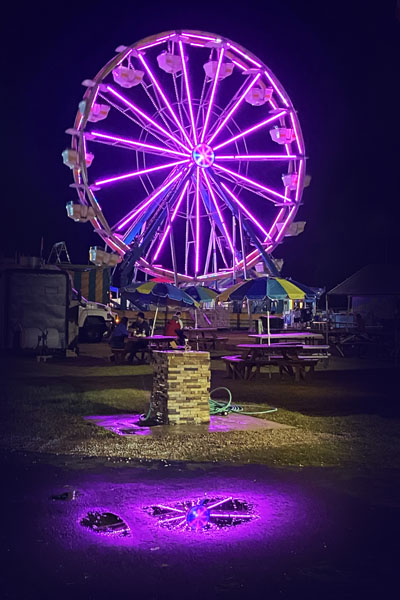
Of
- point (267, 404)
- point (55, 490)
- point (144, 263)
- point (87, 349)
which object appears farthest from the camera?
point (144, 263)

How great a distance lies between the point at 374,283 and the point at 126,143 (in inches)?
574

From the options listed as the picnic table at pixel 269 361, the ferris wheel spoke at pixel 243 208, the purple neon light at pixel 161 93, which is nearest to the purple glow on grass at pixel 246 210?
the ferris wheel spoke at pixel 243 208

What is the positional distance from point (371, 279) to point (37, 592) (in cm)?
3413

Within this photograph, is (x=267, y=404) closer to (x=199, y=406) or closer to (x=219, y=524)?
(x=199, y=406)

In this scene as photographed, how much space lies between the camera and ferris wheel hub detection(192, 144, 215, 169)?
37.0 m

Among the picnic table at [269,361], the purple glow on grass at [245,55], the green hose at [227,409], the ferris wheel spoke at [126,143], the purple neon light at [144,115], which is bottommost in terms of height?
Answer: the green hose at [227,409]

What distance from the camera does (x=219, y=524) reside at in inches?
195

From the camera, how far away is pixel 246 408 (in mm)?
11164

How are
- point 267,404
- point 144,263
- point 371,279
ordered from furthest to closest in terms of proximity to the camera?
point 144,263 < point 371,279 < point 267,404

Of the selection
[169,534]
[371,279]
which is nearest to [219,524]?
[169,534]

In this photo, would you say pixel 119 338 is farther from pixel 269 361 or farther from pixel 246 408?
pixel 246 408

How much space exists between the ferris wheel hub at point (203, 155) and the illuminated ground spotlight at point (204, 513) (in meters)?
32.7

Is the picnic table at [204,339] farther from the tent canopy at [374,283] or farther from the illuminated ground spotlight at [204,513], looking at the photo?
the illuminated ground spotlight at [204,513]

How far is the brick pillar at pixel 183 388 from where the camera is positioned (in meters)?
9.25
